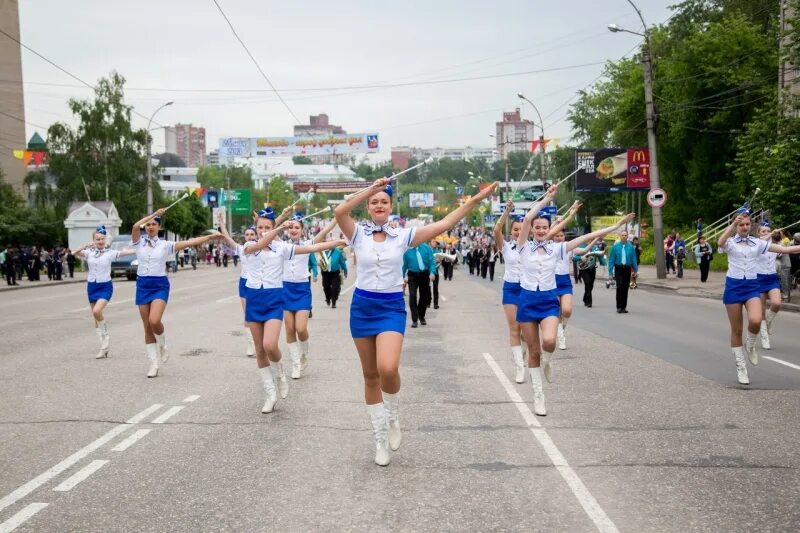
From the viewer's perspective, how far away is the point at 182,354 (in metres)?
14.4

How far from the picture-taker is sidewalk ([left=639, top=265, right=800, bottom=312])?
29.6m

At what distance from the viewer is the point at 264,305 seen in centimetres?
968

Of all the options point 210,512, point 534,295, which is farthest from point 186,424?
point 534,295

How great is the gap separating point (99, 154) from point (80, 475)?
231 ft

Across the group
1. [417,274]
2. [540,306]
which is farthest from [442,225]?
[417,274]

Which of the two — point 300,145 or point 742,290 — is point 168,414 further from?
point 300,145

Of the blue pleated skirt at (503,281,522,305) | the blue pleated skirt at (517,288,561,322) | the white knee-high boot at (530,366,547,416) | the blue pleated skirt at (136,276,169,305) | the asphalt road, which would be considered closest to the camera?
the asphalt road

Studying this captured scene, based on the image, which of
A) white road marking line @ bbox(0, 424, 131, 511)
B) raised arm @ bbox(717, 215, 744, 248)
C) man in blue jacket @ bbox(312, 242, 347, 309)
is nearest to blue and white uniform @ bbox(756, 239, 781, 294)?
raised arm @ bbox(717, 215, 744, 248)

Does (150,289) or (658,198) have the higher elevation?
(658,198)

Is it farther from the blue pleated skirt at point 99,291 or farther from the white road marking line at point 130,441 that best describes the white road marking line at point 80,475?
the blue pleated skirt at point 99,291

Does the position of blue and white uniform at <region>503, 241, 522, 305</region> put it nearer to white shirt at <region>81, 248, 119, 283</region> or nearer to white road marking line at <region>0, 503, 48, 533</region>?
white shirt at <region>81, 248, 119, 283</region>

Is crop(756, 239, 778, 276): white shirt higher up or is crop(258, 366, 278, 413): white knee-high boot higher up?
crop(756, 239, 778, 276): white shirt

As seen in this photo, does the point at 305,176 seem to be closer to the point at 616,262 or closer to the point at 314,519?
the point at 616,262

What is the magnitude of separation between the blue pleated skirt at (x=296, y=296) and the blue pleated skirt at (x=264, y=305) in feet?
9.28
